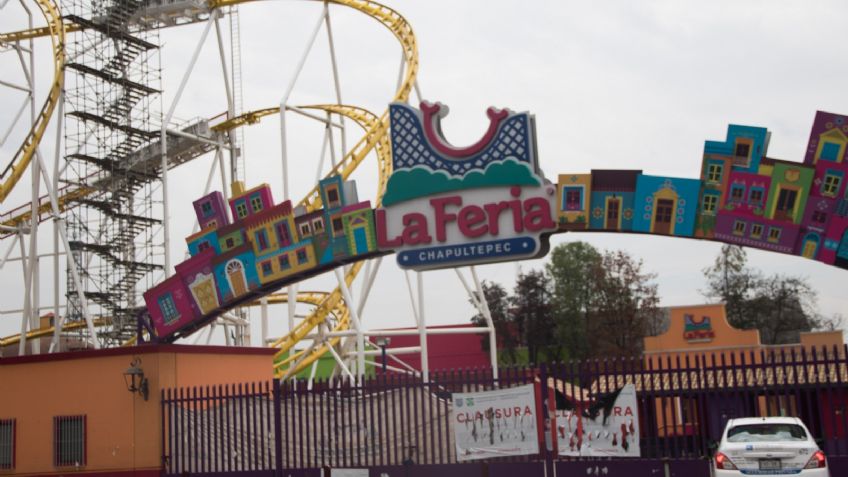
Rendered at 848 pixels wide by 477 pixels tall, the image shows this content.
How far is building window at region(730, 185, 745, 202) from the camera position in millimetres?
14570

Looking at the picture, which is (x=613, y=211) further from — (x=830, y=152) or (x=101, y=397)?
(x=101, y=397)

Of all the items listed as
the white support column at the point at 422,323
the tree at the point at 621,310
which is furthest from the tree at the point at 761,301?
the white support column at the point at 422,323

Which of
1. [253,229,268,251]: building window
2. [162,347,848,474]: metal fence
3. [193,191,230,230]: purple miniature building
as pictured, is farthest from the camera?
[193,191,230,230]: purple miniature building

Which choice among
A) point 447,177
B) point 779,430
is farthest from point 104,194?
point 779,430

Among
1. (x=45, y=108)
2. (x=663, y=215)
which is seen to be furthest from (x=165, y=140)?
(x=663, y=215)

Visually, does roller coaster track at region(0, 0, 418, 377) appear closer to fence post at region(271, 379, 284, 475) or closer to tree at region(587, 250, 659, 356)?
fence post at region(271, 379, 284, 475)

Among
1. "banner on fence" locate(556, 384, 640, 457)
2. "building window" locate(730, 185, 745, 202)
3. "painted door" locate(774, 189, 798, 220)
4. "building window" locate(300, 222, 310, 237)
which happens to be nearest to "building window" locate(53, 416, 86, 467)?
"building window" locate(300, 222, 310, 237)

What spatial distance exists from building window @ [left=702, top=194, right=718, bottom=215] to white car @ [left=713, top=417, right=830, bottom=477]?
12.1 feet

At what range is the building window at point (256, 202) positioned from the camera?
18203mm

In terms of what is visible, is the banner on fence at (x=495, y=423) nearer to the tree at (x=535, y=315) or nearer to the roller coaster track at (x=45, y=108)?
the roller coaster track at (x=45, y=108)

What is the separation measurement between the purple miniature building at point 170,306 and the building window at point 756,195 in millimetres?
10059

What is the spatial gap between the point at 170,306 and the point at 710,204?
1010 centimetres

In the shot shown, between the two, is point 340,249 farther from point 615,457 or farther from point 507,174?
point 615,457

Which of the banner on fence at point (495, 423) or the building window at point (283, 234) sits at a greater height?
the building window at point (283, 234)
